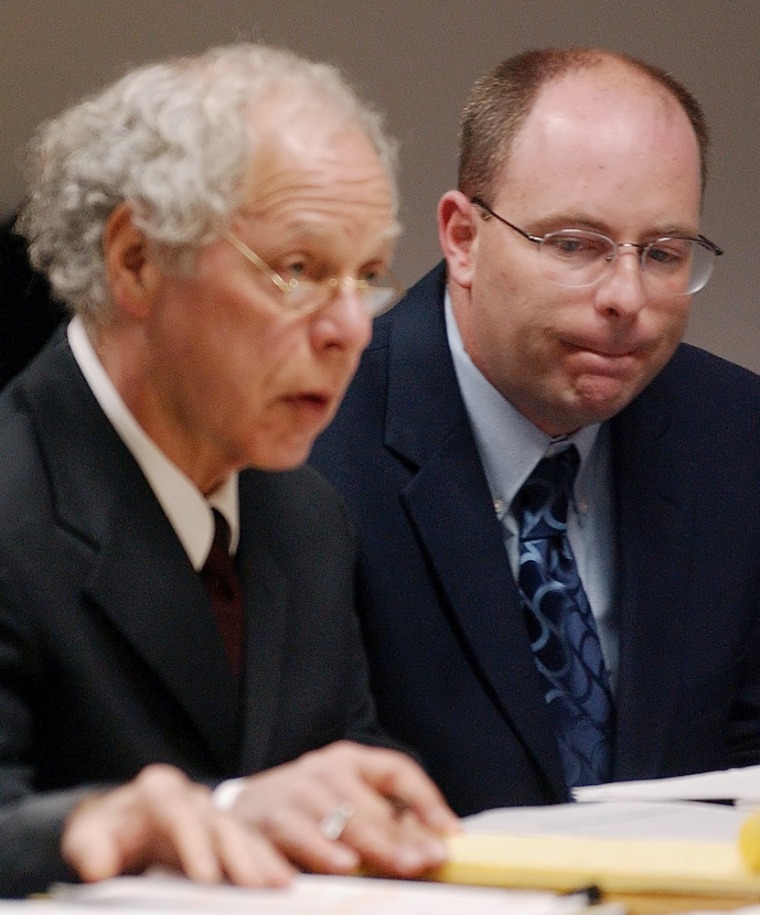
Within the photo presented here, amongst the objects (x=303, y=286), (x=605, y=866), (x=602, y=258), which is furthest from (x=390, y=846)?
(x=602, y=258)

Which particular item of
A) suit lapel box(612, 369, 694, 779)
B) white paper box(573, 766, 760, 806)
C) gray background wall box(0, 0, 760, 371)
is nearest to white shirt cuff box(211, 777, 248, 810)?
white paper box(573, 766, 760, 806)

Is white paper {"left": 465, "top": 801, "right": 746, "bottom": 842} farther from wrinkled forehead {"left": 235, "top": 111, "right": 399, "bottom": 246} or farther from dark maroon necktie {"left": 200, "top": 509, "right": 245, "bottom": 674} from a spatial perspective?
wrinkled forehead {"left": 235, "top": 111, "right": 399, "bottom": 246}

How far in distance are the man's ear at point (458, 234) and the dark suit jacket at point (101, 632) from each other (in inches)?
28.9

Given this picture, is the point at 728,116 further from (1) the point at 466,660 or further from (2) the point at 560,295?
(1) the point at 466,660

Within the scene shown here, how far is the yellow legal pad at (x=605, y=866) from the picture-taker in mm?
965

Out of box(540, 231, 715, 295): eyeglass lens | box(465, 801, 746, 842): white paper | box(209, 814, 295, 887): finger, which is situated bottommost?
box(209, 814, 295, 887): finger

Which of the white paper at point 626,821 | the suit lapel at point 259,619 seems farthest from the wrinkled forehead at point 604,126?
the white paper at point 626,821

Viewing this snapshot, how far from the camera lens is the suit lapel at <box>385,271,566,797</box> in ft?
6.01

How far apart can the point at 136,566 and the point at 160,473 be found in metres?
0.10

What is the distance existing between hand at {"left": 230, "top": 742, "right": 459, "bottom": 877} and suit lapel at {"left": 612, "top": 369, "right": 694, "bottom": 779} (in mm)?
833

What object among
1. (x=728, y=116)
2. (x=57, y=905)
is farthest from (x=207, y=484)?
(x=728, y=116)

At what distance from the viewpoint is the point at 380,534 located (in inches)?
74.5

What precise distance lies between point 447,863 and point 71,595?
0.43 meters

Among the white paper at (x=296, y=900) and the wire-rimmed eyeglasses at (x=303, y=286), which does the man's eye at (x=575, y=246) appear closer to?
the wire-rimmed eyeglasses at (x=303, y=286)
